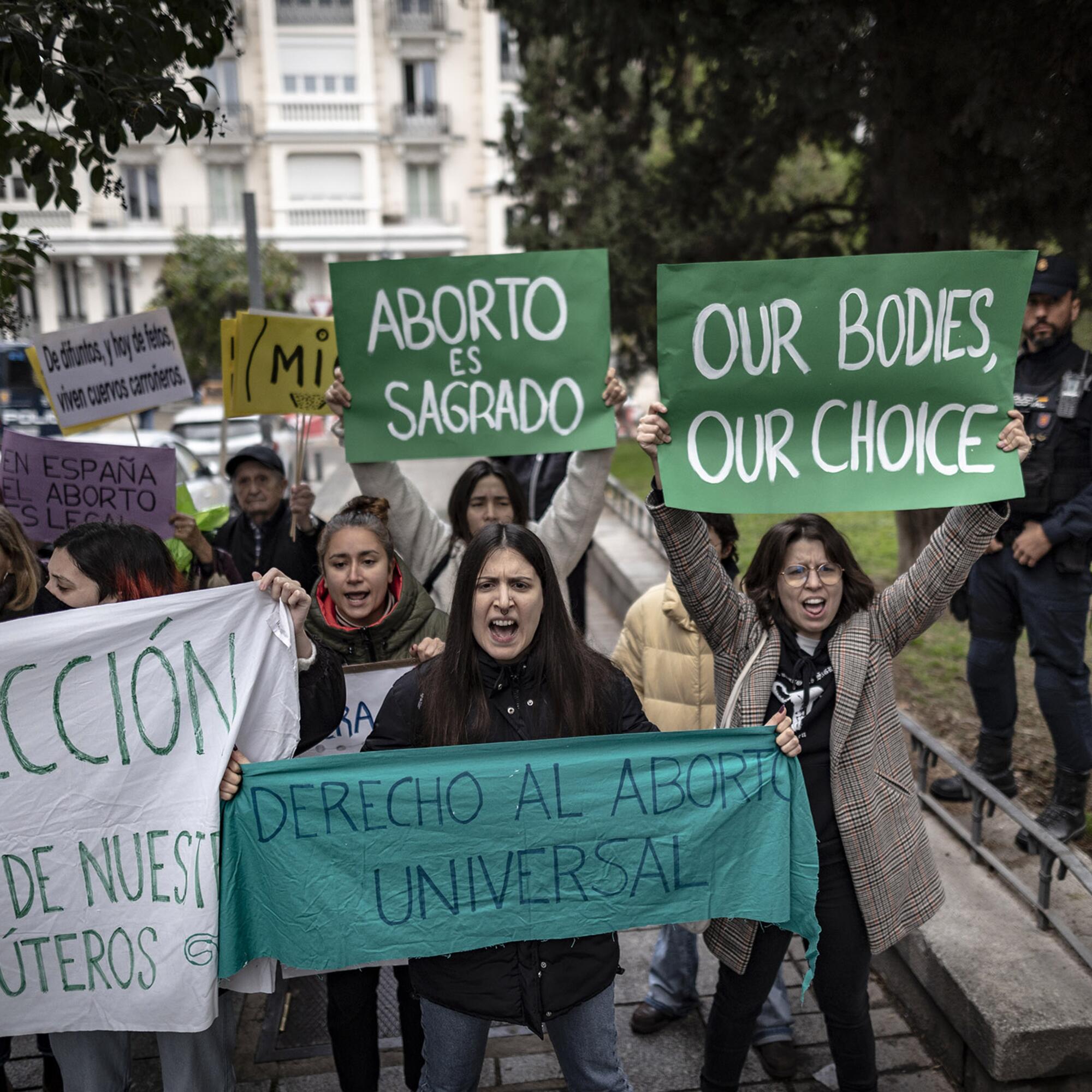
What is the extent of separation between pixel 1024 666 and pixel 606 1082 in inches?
190

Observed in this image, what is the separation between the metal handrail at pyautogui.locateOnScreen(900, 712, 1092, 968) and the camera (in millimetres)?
3490

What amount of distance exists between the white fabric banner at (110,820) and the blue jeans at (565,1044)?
1.89 feet

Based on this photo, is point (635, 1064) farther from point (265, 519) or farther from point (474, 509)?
point (265, 519)

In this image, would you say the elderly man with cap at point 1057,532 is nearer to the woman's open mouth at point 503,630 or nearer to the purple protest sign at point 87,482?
the woman's open mouth at point 503,630

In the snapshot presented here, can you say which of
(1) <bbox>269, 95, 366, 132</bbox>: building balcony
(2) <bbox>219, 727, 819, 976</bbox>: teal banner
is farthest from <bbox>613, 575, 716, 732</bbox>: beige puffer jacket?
(1) <bbox>269, 95, 366, 132</bbox>: building balcony

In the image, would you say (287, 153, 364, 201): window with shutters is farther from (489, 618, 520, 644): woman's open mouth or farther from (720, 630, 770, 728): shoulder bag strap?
(489, 618, 520, 644): woman's open mouth

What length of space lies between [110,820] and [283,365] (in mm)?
2805

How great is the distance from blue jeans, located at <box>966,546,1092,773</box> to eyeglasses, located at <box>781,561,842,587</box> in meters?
1.69

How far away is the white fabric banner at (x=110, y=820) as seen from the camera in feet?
9.09

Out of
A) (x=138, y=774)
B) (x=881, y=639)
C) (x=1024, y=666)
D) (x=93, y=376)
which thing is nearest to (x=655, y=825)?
(x=881, y=639)

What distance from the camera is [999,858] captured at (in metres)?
4.25

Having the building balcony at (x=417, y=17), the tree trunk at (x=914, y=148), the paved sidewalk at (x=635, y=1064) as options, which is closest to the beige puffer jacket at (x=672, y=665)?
the paved sidewalk at (x=635, y=1064)

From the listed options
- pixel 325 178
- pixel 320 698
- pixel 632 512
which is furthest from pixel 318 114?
pixel 320 698

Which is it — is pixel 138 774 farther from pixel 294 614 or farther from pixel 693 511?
pixel 693 511
